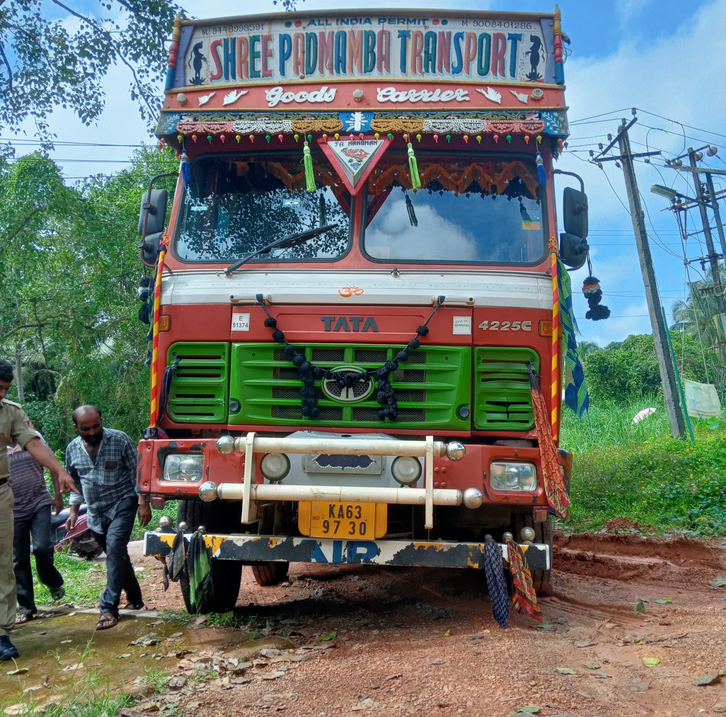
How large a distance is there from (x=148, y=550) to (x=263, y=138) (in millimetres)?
2645

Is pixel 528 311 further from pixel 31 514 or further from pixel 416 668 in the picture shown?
pixel 31 514

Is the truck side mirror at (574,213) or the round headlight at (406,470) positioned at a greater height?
the truck side mirror at (574,213)

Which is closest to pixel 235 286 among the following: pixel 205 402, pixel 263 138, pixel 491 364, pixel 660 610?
pixel 205 402

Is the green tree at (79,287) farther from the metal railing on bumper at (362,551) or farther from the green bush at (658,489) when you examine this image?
the metal railing on bumper at (362,551)

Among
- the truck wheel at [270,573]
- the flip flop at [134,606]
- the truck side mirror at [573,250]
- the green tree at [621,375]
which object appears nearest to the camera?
the truck side mirror at [573,250]

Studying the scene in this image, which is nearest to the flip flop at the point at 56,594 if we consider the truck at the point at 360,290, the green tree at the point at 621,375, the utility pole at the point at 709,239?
the truck at the point at 360,290

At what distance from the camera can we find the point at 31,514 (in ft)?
17.9

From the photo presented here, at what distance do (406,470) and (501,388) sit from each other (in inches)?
30.1

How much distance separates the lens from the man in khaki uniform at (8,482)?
164 inches

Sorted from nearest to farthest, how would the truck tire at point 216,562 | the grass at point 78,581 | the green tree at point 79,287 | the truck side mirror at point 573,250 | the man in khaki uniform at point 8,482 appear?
the man in khaki uniform at point 8,482, the truck tire at point 216,562, the truck side mirror at point 573,250, the grass at point 78,581, the green tree at point 79,287

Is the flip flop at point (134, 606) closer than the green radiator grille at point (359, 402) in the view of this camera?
No

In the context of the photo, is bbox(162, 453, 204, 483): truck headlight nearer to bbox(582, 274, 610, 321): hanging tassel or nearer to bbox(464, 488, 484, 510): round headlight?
bbox(464, 488, 484, 510): round headlight

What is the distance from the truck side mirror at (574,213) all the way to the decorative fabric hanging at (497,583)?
219 centimetres

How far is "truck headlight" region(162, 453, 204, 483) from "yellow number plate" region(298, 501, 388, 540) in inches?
27.1
